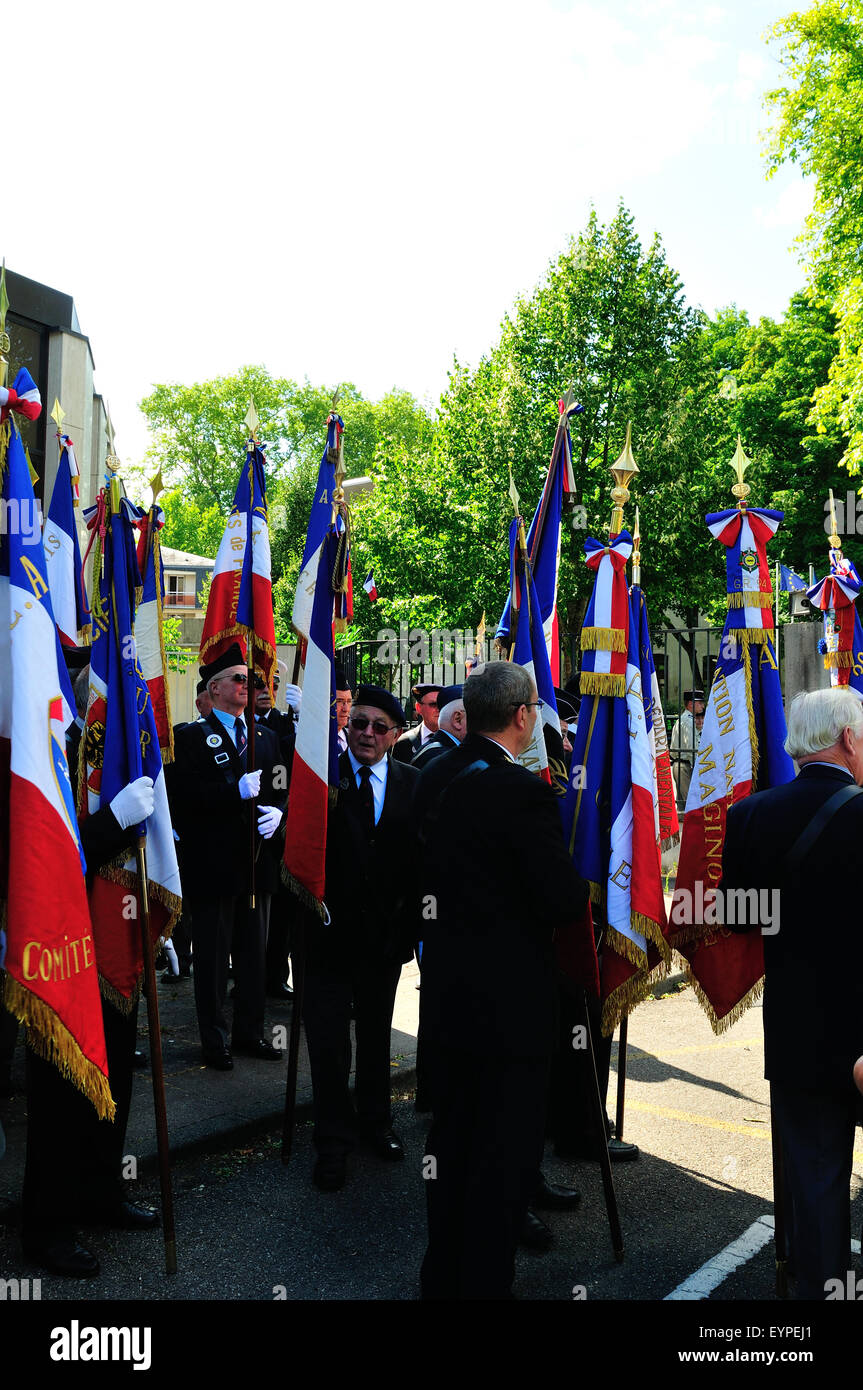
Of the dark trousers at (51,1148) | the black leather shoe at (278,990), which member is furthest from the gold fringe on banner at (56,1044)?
the black leather shoe at (278,990)

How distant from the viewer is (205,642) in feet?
22.8

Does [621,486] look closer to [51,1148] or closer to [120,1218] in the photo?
[51,1148]

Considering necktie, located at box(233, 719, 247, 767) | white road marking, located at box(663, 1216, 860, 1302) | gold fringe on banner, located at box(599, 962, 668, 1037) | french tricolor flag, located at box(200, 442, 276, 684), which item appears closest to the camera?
white road marking, located at box(663, 1216, 860, 1302)

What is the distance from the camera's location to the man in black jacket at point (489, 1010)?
3297mm

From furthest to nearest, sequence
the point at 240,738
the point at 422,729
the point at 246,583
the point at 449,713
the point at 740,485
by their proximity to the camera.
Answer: the point at 422,729, the point at 246,583, the point at 240,738, the point at 449,713, the point at 740,485

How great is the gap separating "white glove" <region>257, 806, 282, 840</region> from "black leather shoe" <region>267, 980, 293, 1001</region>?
170cm

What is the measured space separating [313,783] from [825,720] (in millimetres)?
2507

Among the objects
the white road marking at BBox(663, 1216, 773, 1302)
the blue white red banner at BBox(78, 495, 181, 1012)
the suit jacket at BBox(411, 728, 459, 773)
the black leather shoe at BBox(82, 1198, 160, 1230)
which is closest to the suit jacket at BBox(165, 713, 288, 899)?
the suit jacket at BBox(411, 728, 459, 773)

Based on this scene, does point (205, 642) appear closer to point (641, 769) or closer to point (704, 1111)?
point (641, 769)

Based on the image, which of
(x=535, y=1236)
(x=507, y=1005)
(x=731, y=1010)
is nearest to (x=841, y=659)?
(x=731, y=1010)

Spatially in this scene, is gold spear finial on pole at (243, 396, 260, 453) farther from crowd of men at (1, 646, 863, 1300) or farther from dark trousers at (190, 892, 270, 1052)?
crowd of men at (1, 646, 863, 1300)

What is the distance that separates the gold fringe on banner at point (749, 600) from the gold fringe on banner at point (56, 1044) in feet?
11.0

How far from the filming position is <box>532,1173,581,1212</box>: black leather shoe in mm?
4570

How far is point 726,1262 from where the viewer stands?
13.4ft
